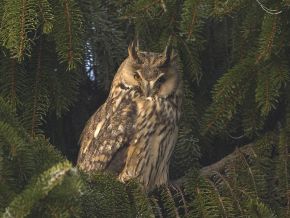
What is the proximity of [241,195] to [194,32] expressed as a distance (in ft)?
2.33

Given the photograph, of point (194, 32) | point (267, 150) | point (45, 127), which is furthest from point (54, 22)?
point (267, 150)

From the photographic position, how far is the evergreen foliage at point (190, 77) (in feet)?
9.52

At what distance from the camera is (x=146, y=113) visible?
3805 mm

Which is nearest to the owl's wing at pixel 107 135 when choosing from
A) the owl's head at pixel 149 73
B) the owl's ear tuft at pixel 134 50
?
the owl's head at pixel 149 73

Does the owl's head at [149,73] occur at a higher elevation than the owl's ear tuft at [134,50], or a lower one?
lower

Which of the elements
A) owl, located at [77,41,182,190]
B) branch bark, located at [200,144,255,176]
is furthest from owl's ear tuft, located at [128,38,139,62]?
branch bark, located at [200,144,255,176]

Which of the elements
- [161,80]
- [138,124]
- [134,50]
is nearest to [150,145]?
[138,124]

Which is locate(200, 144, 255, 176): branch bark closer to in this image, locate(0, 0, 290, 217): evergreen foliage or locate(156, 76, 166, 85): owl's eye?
locate(0, 0, 290, 217): evergreen foliage

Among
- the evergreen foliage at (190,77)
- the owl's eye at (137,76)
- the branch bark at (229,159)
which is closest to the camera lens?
the evergreen foliage at (190,77)

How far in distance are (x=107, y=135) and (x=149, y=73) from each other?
14.8 inches

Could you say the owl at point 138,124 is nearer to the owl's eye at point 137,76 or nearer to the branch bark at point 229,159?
the owl's eye at point 137,76

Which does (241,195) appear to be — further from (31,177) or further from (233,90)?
(31,177)

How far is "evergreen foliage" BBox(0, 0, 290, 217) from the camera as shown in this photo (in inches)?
114

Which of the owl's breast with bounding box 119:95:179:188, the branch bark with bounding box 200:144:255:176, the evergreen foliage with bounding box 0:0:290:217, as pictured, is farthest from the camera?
the owl's breast with bounding box 119:95:179:188
